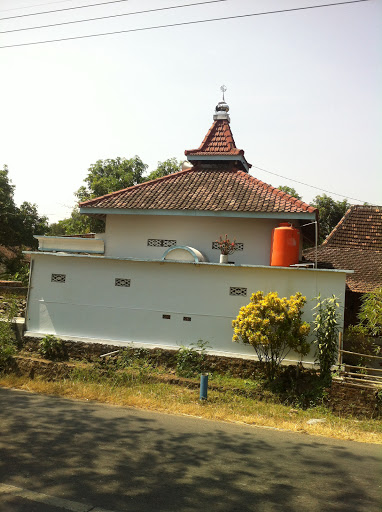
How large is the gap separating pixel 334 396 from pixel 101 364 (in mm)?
6949

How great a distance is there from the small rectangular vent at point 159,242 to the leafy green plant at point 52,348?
14.4 ft

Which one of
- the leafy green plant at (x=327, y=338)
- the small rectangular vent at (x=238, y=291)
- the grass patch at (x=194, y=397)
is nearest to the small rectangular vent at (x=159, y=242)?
the small rectangular vent at (x=238, y=291)

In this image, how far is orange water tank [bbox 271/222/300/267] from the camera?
1352 centimetres

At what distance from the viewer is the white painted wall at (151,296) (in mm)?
13469

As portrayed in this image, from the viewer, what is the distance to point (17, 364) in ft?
→ 48.1

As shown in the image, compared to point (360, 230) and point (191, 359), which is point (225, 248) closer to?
point (191, 359)

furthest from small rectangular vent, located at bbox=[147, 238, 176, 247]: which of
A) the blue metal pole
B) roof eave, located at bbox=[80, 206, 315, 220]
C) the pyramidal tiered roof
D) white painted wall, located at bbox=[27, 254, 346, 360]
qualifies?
the blue metal pole

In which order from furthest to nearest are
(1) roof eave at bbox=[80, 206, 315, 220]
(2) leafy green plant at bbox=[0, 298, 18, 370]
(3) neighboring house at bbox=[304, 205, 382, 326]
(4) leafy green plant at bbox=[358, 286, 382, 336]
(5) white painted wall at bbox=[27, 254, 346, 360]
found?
(3) neighboring house at bbox=[304, 205, 382, 326] → (2) leafy green plant at bbox=[0, 298, 18, 370] → (1) roof eave at bbox=[80, 206, 315, 220] → (5) white painted wall at bbox=[27, 254, 346, 360] → (4) leafy green plant at bbox=[358, 286, 382, 336]

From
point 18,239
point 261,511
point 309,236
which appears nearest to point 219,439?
point 261,511

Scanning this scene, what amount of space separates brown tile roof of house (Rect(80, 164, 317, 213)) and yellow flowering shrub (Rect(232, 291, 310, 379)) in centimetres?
310

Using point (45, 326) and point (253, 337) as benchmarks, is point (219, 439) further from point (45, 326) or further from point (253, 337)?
point (45, 326)

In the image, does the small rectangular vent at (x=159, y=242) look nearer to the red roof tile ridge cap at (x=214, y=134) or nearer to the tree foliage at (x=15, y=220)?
the red roof tile ridge cap at (x=214, y=134)

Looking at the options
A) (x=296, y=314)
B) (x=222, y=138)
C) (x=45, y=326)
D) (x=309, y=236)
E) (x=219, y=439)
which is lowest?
(x=219, y=439)

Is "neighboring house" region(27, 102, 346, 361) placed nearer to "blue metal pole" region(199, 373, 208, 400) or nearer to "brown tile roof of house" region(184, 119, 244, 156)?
"brown tile roof of house" region(184, 119, 244, 156)
